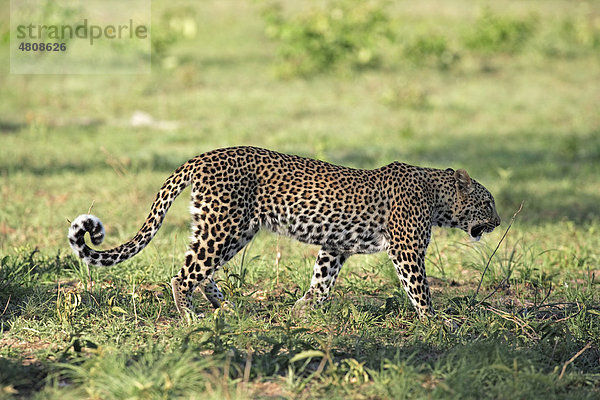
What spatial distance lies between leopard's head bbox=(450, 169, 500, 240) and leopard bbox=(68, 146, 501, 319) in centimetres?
5

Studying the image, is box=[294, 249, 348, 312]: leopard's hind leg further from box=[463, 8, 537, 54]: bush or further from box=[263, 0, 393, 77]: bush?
box=[463, 8, 537, 54]: bush

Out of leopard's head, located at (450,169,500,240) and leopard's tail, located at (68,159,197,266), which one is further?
leopard's head, located at (450,169,500,240)

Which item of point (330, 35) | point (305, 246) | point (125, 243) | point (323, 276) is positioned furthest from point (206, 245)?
point (330, 35)

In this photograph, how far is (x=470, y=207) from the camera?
660 centimetres

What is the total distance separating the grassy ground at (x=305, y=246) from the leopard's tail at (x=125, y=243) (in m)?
0.44

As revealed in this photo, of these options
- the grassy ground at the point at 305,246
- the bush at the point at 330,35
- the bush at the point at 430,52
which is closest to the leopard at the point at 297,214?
the grassy ground at the point at 305,246

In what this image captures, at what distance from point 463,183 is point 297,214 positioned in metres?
1.44

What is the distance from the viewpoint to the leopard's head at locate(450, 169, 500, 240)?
6574mm

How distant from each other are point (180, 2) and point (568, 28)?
1226 centimetres

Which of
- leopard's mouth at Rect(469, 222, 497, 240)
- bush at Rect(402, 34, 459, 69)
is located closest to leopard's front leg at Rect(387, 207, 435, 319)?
leopard's mouth at Rect(469, 222, 497, 240)

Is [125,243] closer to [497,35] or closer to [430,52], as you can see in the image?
[430,52]

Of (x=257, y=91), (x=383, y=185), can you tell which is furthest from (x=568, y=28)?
(x=383, y=185)

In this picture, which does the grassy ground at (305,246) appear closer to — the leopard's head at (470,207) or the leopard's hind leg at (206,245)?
the leopard's hind leg at (206,245)

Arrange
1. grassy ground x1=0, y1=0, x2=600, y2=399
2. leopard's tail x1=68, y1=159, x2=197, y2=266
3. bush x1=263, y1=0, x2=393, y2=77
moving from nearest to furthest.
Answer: grassy ground x1=0, y1=0, x2=600, y2=399, leopard's tail x1=68, y1=159, x2=197, y2=266, bush x1=263, y1=0, x2=393, y2=77
